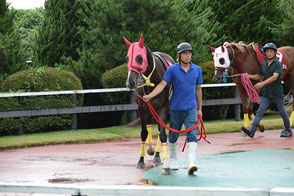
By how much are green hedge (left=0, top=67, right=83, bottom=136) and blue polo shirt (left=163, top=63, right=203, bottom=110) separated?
7.71m

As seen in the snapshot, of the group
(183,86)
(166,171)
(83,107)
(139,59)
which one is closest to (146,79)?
(139,59)

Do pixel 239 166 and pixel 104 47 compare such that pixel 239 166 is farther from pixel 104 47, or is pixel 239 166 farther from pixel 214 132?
pixel 104 47

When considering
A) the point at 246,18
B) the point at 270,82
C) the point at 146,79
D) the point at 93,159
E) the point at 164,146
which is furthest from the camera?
the point at 246,18

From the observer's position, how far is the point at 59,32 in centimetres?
1931

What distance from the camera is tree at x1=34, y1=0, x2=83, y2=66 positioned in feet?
63.3

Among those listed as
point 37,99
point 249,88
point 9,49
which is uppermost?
point 9,49

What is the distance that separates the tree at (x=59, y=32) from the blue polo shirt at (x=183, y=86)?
37.7ft

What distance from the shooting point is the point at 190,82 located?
819 cm

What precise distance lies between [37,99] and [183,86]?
7.93 m

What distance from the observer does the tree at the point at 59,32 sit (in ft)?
63.3

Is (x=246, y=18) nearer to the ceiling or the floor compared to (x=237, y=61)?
nearer to the ceiling

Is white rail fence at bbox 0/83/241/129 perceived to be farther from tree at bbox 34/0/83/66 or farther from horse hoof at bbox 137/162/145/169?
horse hoof at bbox 137/162/145/169

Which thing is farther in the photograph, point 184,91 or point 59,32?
point 59,32

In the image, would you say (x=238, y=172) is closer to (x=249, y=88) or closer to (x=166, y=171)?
(x=166, y=171)
